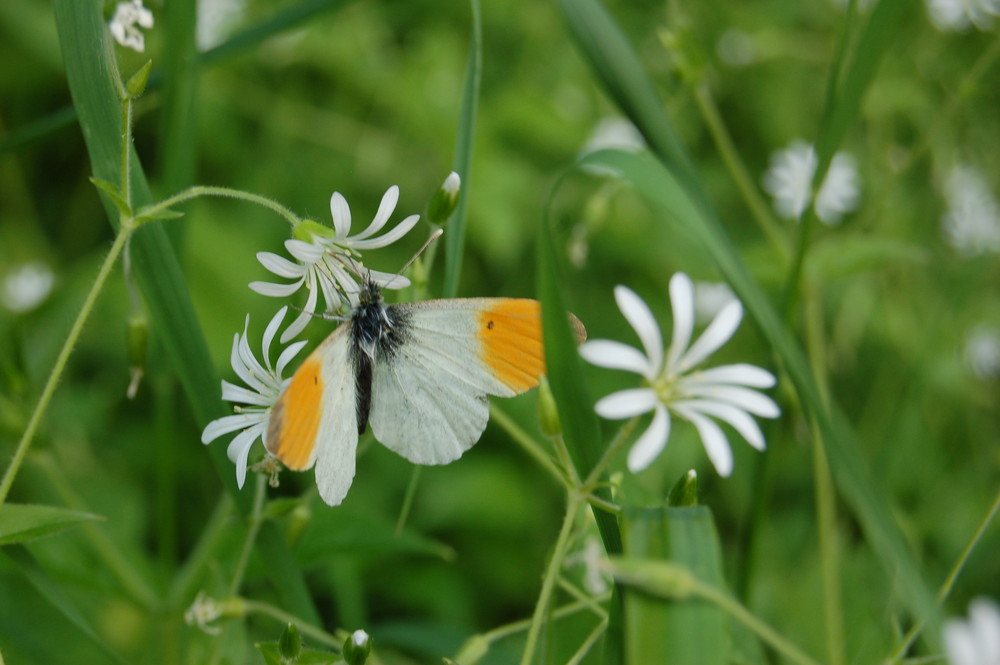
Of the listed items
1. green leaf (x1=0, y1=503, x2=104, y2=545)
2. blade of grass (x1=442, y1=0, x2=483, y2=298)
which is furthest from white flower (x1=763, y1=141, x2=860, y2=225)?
green leaf (x1=0, y1=503, x2=104, y2=545)

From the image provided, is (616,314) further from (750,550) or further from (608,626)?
(608,626)

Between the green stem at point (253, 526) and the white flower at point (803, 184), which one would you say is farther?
the white flower at point (803, 184)

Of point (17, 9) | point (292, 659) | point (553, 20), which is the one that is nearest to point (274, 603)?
point (292, 659)

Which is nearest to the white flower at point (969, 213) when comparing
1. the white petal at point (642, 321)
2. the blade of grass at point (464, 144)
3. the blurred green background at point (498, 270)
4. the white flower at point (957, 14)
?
the blurred green background at point (498, 270)

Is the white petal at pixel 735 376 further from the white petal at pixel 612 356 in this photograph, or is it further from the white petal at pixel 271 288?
the white petal at pixel 271 288

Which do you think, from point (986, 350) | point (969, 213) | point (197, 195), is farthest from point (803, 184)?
point (197, 195)
